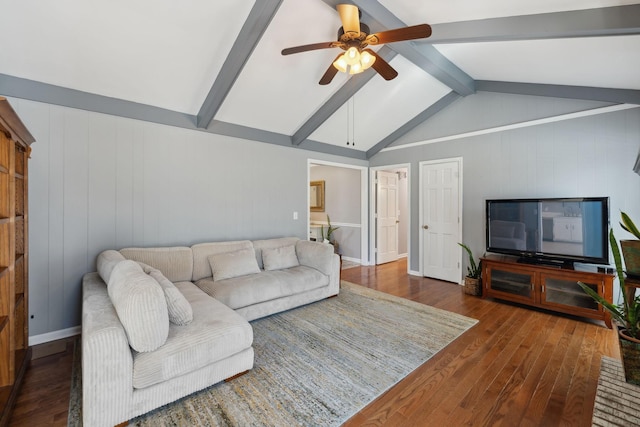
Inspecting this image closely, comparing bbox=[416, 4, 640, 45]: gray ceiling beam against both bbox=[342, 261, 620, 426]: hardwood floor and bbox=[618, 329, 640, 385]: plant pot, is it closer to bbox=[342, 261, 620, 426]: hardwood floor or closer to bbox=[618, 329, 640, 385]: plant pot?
bbox=[618, 329, 640, 385]: plant pot

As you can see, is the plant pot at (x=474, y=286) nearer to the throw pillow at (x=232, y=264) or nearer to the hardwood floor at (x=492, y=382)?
the hardwood floor at (x=492, y=382)

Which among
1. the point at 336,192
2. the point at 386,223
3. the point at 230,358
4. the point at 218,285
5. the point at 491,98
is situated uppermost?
the point at 491,98

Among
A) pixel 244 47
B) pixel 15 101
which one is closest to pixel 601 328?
pixel 244 47

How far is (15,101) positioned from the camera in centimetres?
254

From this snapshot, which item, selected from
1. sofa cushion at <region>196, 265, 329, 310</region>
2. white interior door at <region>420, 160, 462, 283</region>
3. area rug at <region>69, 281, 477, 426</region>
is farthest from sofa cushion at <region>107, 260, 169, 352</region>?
white interior door at <region>420, 160, 462, 283</region>

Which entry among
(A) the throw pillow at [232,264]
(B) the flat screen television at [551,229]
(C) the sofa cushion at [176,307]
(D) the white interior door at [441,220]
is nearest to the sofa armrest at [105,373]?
(C) the sofa cushion at [176,307]

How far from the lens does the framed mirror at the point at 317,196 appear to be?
6957 millimetres

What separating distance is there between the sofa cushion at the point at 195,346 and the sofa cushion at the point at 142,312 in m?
0.08

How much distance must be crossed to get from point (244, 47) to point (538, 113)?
387 centimetres

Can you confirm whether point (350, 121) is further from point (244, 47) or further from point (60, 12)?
point (60, 12)

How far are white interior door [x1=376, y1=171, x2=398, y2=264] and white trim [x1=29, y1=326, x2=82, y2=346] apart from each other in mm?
4907

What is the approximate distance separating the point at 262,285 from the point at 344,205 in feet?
12.0

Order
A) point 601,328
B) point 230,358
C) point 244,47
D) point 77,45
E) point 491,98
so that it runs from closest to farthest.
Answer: point 230,358 < point 77,45 < point 244,47 < point 601,328 < point 491,98

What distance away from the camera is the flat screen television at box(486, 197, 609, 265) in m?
3.12
